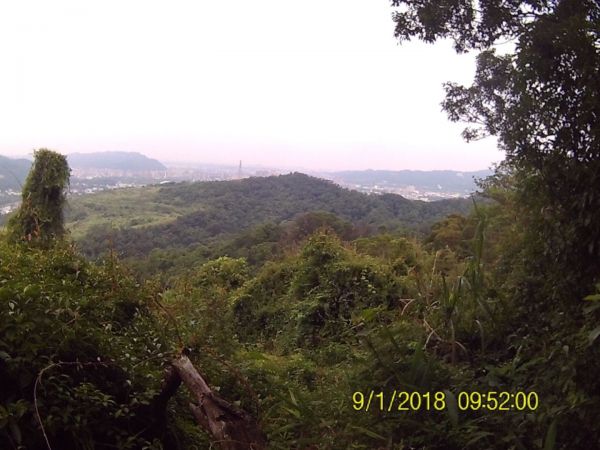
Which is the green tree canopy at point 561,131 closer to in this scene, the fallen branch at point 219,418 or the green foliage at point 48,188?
the fallen branch at point 219,418

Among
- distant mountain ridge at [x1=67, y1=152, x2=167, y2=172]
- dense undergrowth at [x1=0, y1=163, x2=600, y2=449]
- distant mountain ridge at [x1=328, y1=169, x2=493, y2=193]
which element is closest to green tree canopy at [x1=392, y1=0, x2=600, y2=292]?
dense undergrowth at [x1=0, y1=163, x2=600, y2=449]

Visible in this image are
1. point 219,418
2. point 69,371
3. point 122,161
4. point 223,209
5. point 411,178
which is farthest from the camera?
point 122,161

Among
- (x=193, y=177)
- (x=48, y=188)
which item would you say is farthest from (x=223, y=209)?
(x=48, y=188)

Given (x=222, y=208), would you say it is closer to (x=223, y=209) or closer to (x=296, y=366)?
(x=223, y=209)

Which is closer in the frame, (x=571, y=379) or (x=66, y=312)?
(x=571, y=379)

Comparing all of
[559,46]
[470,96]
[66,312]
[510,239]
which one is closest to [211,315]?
[66,312]

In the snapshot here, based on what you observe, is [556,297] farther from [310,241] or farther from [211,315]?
[310,241]
